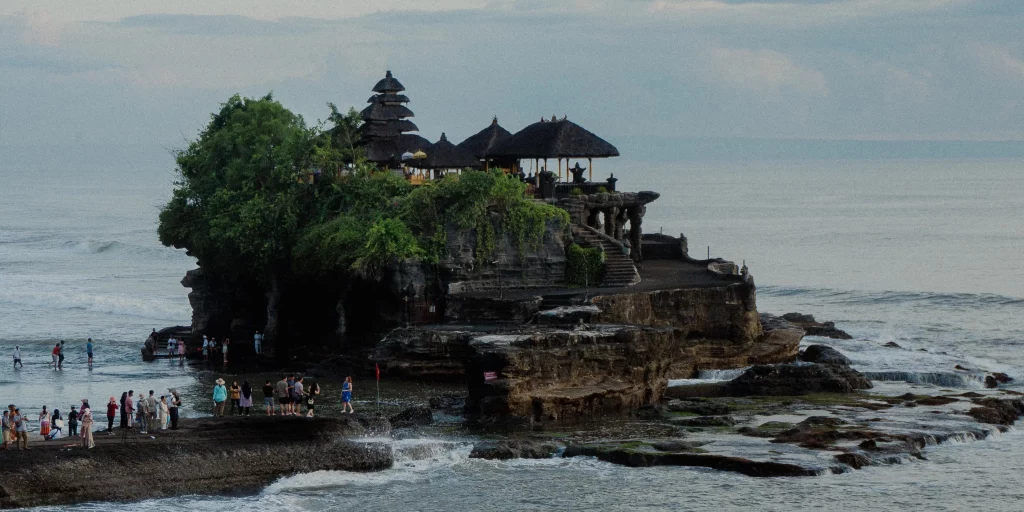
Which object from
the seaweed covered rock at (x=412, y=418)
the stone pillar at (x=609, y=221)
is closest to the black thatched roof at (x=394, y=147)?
the stone pillar at (x=609, y=221)

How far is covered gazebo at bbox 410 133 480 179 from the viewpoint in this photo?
59750mm

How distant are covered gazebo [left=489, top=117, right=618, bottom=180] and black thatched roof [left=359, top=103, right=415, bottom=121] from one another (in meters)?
4.22

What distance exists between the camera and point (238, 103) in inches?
2512

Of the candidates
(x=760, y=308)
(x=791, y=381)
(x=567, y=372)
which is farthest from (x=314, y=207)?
(x=760, y=308)

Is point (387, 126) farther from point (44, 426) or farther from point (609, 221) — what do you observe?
point (44, 426)

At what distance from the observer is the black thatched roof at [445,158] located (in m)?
A: 59.7

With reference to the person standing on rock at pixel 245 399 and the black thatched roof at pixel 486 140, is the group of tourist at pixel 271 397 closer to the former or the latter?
the person standing on rock at pixel 245 399

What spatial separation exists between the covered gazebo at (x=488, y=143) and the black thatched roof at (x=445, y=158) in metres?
2.25

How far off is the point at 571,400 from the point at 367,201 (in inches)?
572

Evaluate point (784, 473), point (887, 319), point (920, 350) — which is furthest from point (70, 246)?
point (784, 473)

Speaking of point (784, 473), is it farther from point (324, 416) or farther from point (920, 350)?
point (920, 350)

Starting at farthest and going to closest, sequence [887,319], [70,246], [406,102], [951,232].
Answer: [951,232] < [70,246] < [887,319] < [406,102]

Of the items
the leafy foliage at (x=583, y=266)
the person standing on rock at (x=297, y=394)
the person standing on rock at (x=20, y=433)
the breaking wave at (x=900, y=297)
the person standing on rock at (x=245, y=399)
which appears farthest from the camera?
the breaking wave at (x=900, y=297)

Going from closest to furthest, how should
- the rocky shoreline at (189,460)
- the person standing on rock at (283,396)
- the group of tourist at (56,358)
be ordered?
1. the rocky shoreline at (189,460)
2. the person standing on rock at (283,396)
3. the group of tourist at (56,358)
